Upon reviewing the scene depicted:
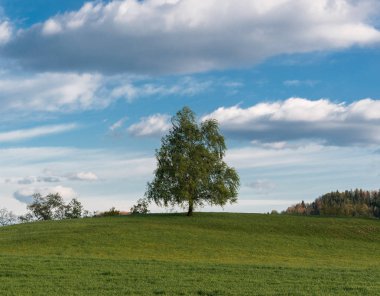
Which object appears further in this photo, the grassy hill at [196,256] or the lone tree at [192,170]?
the lone tree at [192,170]

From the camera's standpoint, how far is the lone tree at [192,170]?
2680 inches

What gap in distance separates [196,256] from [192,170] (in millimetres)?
27254

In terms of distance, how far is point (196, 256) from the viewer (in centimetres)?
4150

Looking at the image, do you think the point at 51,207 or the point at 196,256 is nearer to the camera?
the point at 196,256

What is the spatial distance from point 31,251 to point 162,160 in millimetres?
29840

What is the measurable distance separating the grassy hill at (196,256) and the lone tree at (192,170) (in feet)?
9.48

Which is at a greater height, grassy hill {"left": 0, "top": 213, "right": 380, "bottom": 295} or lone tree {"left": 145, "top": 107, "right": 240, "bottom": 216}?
lone tree {"left": 145, "top": 107, "right": 240, "bottom": 216}

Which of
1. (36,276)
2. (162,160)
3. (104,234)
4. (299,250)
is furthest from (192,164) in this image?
(36,276)

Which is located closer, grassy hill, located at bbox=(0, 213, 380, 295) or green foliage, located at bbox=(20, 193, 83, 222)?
grassy hill, located at bbox=(0, 213, 380, 295)

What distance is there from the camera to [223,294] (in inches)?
747

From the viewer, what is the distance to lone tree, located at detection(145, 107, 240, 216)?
6806 centimetres

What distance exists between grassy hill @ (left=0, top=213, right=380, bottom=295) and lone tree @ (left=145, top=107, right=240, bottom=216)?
2.89 meters

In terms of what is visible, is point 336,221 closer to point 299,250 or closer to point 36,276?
point 299,250

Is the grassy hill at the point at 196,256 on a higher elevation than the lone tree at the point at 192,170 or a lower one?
lower
